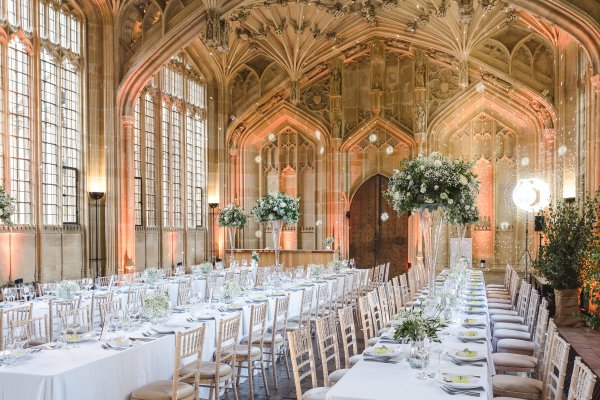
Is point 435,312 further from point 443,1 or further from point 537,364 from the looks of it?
point 443,1

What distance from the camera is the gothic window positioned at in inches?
611

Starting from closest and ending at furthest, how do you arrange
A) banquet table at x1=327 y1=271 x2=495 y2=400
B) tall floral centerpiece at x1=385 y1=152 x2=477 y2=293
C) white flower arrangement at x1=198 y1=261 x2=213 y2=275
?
banquet table at x1=327 y1=271 x2=495 y2=400 → tall floral centerpiece at x1=385 y1=152 x2=477 y2=293 → white flower arrangement at x1=198 y1=261 x2=213 y2=275

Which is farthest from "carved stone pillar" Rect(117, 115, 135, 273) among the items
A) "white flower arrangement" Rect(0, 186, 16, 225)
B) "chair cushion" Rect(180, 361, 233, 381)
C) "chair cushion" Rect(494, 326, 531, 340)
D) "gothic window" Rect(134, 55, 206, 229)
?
"chair cushion" Rect(494, 326, 531, 340)

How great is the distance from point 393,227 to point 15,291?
13.1 meters

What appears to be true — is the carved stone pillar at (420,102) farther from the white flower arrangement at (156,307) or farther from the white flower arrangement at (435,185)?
the white flower arrangement at (156,307)

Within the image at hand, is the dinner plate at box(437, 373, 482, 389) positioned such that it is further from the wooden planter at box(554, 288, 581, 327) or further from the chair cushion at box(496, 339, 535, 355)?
the wooden planter at box(554, 288, 581, 327)

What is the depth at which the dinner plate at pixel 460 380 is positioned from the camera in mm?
3775

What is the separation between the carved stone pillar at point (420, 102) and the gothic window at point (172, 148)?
278 inches

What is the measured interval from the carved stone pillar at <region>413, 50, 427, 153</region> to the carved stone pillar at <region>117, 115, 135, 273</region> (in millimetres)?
9040

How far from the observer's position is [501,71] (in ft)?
56.3

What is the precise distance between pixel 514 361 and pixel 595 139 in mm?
6937

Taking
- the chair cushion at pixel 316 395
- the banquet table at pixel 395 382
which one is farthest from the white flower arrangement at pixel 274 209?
the banquet table at pixel 395 382

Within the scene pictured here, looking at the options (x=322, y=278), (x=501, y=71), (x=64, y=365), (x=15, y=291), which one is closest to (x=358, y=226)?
(x=501, y=71)

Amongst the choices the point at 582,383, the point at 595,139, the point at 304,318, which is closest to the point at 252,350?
the point at 304,318
